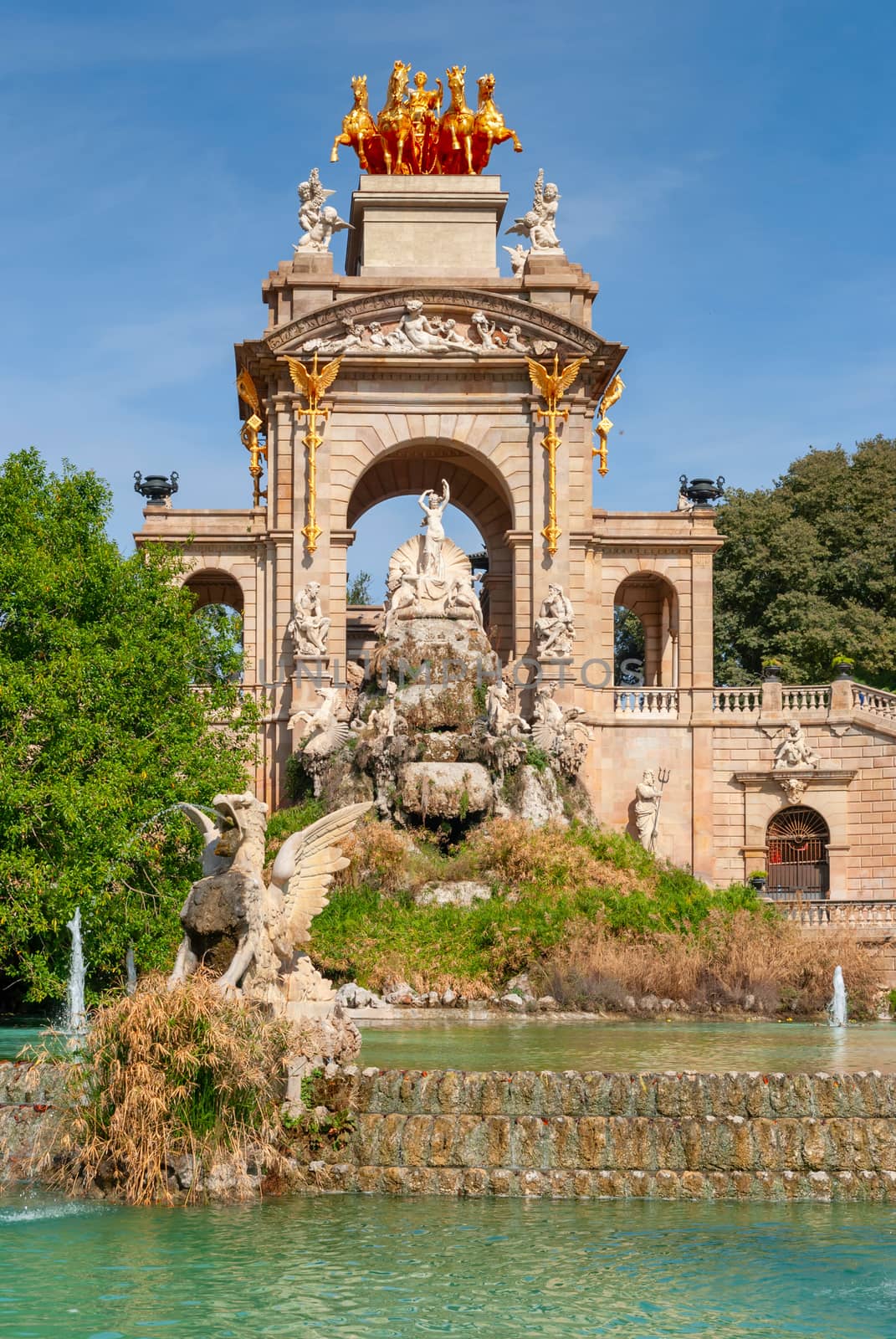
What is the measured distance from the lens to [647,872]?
35594 mm

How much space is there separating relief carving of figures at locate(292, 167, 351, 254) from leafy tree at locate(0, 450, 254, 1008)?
49.4 feet

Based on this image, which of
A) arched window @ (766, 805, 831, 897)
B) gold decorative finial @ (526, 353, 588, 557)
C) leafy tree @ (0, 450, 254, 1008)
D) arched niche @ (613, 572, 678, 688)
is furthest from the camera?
arched niche @ (613, 572, 678, 688)

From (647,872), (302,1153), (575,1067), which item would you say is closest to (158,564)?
(647,872)

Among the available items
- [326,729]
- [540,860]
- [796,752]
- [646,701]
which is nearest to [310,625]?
[326,729]

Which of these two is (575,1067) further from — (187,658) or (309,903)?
(187,658)

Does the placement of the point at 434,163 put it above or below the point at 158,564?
above

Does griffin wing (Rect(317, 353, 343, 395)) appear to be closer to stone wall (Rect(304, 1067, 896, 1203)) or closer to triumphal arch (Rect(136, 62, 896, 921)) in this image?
triumphal arch (Rect(136, 62, 896, 921))

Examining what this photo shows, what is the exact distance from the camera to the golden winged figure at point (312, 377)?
41500 mm

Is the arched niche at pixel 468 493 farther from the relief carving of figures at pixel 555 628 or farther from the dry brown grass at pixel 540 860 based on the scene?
the dry brown grass at pixel 540 860

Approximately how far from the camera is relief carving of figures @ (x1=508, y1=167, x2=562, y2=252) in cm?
4347

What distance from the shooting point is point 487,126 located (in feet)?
149

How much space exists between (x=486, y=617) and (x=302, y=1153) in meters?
29.9

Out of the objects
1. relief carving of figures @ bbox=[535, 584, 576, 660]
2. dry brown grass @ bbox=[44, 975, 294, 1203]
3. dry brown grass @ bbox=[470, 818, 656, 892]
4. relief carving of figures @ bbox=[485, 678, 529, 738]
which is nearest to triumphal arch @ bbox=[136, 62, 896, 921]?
relief carving of figures @ bbox=[535, 584, 576, 660]

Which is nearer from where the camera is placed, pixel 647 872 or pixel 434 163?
pixel 647 872
